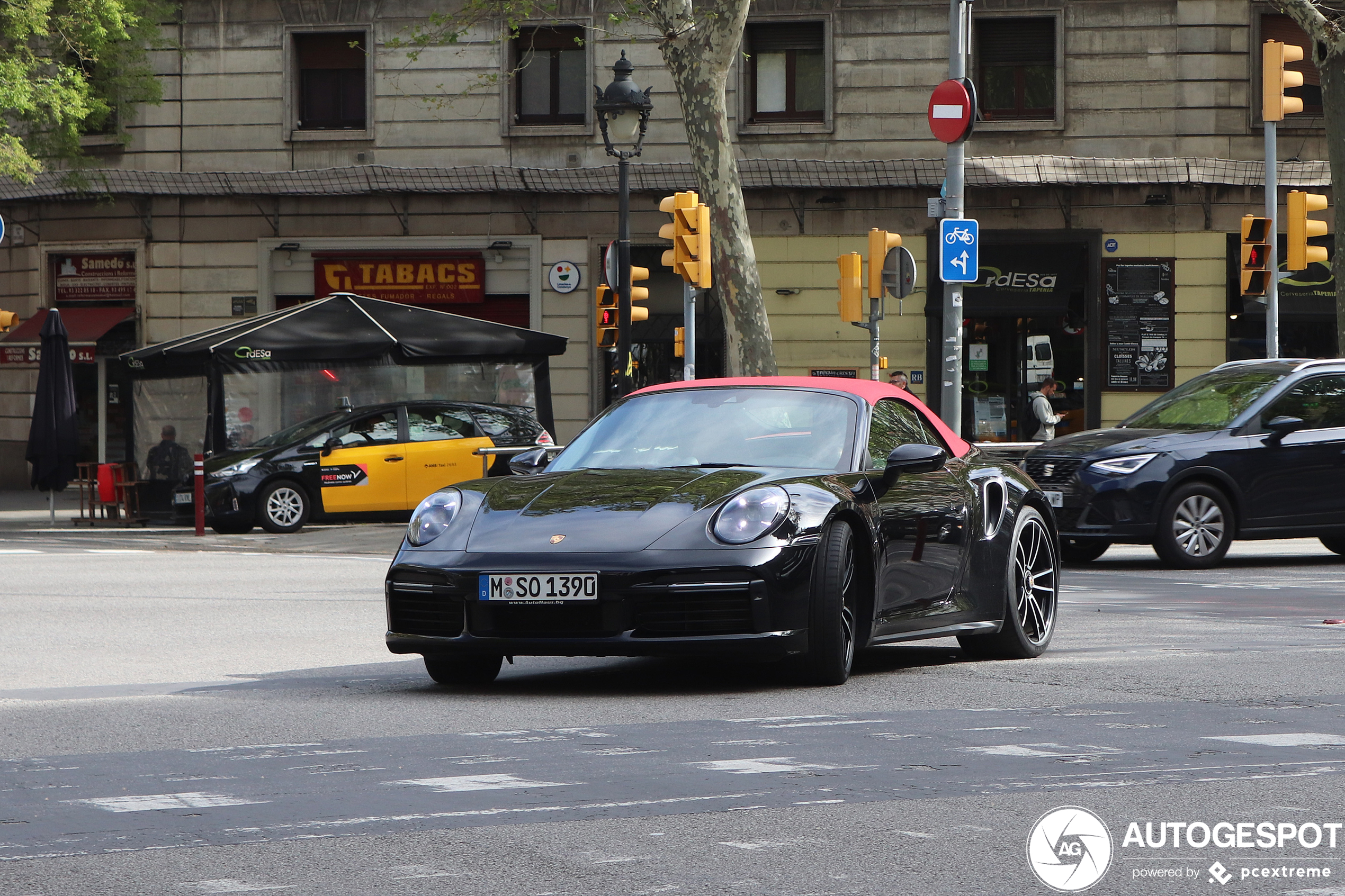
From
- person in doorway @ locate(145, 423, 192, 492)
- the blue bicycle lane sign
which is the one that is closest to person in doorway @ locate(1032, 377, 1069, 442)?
the blue bicycle lane sign

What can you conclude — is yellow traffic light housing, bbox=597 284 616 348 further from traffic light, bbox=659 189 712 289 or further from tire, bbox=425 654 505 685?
tire, bbox=425 654 505 685

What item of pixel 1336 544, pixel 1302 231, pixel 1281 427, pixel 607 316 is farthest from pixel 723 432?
pixel 607 316

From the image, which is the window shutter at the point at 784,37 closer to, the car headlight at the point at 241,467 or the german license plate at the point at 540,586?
the car headlight at the point at 241,467

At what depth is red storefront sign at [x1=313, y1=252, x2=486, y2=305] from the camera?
2989cm

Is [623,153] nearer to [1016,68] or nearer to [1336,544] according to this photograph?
[1016,68]

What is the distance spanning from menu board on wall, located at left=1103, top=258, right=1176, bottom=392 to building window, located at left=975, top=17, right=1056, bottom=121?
2658 millimetres

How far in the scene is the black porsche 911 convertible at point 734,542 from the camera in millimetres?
7250

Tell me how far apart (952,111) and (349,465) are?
Result: 27.1ft

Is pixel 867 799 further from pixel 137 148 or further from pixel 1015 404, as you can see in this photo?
pixel 137 148

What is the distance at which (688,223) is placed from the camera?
20391 mm

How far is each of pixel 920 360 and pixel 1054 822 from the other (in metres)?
24.2

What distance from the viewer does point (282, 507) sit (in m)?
21.8

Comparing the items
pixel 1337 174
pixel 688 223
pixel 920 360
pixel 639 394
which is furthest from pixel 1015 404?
pixel 639 394

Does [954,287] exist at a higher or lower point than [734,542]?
higher
